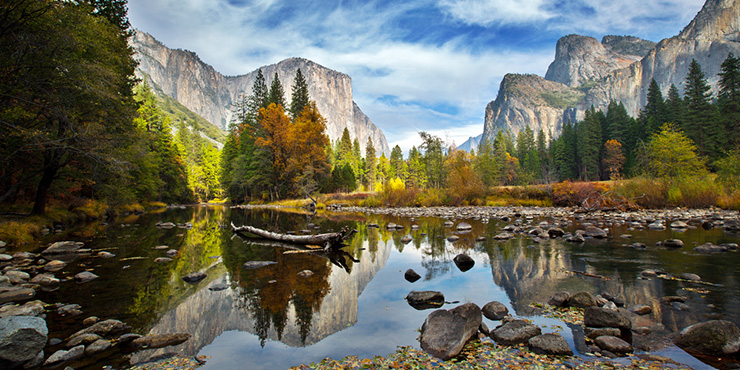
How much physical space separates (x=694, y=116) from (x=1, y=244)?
74.8 metres

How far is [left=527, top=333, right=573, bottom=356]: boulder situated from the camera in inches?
128

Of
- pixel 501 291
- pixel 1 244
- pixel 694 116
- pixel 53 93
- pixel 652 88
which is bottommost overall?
pixel 501 291

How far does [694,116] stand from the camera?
47.3 meters

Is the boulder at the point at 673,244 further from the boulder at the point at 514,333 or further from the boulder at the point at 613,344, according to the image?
the boulder at the point at 514,333

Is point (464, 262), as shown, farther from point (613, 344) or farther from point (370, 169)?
point (370, 169)

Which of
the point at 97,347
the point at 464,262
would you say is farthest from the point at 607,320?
the point at 97,347

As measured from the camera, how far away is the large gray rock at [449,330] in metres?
3.41

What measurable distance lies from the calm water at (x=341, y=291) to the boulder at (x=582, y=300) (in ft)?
1.59

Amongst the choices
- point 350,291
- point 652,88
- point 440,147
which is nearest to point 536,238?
point 350,291

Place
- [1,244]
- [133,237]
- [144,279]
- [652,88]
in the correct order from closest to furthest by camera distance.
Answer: [144,279]
[1,244]
[133,237]
[652,88]

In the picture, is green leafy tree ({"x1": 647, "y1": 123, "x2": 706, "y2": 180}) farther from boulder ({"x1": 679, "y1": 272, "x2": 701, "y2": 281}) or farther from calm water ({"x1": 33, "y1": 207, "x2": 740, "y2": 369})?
boulder ({"x1": 679, "y1": 272, "x2": 701, "y2": 281})

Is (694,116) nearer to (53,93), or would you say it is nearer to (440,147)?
(440,147)

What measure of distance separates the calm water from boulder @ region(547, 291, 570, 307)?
260 millimetres

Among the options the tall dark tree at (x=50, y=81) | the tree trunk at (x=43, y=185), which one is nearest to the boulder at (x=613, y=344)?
the tall dark tree at (x=50, y=81)
